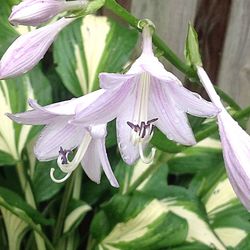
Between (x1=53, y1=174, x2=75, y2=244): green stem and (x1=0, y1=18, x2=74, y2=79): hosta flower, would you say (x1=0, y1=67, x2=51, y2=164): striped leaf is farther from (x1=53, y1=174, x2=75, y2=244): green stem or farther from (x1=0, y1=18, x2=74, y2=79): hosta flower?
(x1=0, y1=18, x2=74, y2=79): hosta flower

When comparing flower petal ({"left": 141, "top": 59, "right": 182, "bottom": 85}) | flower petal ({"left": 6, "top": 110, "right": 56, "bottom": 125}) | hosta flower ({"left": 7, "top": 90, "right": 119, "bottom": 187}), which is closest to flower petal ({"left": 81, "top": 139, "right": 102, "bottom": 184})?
hosta flower ({"left": 7, "top": 90, "right": 119, "bottom": 187})

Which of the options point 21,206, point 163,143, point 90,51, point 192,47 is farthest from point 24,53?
point 90,51

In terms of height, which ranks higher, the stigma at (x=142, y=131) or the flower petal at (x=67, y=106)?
the flower petal at (x=67, y=106)

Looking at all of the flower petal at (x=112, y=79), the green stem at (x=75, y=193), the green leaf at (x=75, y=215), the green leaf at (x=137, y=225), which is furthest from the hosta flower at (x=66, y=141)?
the green stem at (x=75, y=193)

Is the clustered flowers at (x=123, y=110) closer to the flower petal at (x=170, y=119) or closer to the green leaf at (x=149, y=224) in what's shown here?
the flower petal at (x=170, y=119)

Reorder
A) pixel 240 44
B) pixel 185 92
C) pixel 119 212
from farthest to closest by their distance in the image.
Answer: pixel 240 44
pixel 119 212
pixel 185 92

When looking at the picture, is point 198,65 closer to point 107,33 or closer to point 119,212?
point 119,212

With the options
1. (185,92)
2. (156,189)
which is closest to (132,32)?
(156,189)
